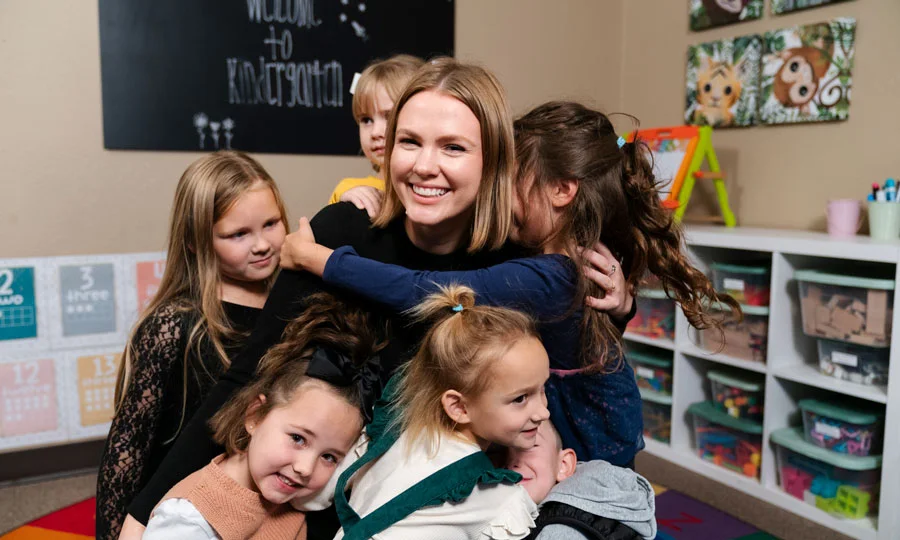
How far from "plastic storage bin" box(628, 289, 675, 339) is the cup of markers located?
2.57 feet

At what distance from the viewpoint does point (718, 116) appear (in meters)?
3.22

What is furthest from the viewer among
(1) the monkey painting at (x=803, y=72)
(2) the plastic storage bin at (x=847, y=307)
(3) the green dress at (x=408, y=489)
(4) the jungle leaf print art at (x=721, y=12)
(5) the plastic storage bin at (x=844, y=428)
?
(4) the jungle leaf print art at (x=721, y=12)

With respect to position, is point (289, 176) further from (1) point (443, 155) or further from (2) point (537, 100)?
(1) point (443, 155)

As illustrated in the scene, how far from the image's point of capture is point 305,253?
4.07 feet

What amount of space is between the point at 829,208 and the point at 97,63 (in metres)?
2.79

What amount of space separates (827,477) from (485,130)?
1965 mm

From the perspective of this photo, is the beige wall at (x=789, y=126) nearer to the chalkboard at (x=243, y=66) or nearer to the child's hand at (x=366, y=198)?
the chalkboard at (x=243, y=66)

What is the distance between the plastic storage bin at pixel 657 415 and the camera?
2977mm

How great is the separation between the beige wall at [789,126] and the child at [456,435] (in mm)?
2181

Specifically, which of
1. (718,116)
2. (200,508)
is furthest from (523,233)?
(718,116)


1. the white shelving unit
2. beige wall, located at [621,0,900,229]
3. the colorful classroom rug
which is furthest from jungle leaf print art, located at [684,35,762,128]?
the colorful classroom rug

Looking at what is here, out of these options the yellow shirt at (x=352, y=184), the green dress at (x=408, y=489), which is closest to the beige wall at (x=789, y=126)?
the yellow shirt at (x=352, y=184)

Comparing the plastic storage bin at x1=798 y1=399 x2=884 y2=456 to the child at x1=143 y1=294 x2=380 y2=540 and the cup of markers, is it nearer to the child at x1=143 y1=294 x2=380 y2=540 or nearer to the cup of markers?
the cup of markers

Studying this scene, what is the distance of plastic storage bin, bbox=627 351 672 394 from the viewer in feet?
9.76
